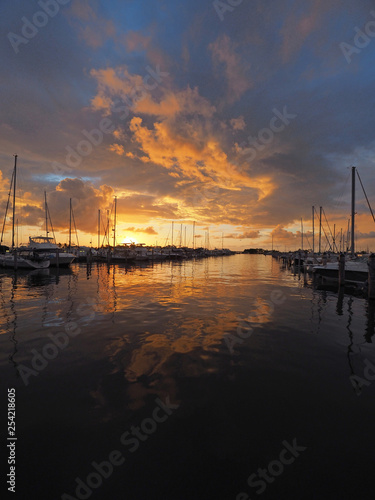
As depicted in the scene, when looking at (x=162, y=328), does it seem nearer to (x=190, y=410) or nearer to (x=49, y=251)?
(x=190, y=410)

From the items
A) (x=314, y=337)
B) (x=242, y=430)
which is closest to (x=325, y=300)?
(x=314, y=337)

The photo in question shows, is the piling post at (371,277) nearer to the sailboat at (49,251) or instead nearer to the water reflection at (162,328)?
the water reflection at (162,328)

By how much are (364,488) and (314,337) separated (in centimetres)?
679

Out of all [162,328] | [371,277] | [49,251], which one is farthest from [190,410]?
[49,251]

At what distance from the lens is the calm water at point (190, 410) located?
12.4ft

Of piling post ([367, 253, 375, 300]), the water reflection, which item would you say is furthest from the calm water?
piling post ([367, 253, 375, 300])

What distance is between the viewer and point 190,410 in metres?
5.27

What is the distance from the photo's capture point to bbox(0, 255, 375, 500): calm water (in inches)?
148

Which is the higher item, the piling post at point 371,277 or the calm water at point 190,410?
the piling post at point 371,277

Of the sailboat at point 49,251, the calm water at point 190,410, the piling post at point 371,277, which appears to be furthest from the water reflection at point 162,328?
the sailboat at point 49,251

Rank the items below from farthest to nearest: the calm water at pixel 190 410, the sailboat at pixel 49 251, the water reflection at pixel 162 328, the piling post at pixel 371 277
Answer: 1. the sailboat at pixel 49 251
2. the piling post at pixel 371 277
3. the water reflection at pixel 162 328
4. the calm water at pixel 190 410

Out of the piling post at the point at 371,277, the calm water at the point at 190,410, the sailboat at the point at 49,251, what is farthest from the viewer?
the sailboat at the point at 49,251

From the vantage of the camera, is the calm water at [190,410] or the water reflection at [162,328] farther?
the water reflection at [162,328]

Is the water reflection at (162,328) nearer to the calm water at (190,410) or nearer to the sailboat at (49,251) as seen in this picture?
the calm water at (190,410)
